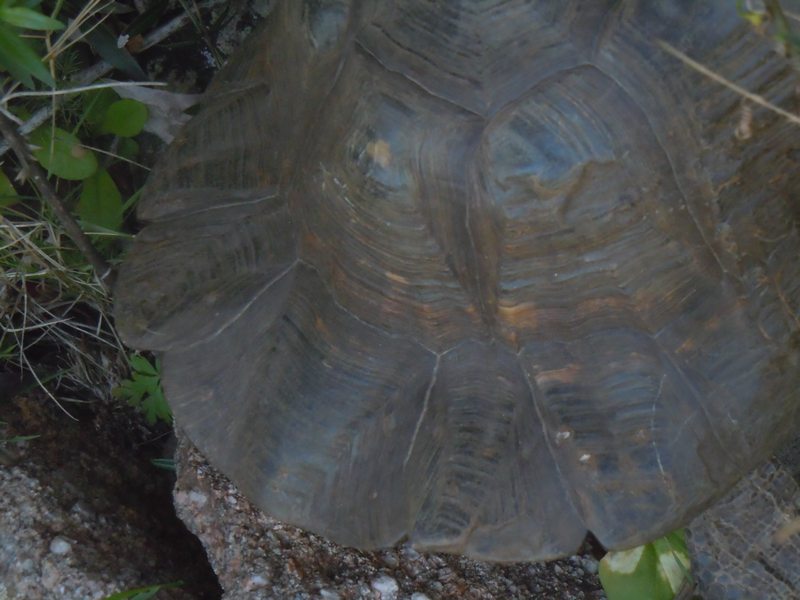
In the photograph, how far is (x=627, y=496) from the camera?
5.04ft

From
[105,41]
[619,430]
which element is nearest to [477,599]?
[619,430]

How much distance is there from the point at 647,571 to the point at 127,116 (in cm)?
133

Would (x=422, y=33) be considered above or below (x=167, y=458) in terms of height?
above

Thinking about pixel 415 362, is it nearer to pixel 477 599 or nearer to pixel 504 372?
pixel 504 372

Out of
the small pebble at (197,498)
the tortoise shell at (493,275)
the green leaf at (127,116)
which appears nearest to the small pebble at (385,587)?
the tortoise shell at (493,275)

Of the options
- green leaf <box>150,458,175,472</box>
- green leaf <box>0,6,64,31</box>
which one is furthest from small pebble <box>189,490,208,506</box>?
green leaf <box>0,6,64,31</box>

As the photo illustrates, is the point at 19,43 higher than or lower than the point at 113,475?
higher

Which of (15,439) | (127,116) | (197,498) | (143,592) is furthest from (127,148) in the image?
(143,592)

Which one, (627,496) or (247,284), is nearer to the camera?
Result: (627,496)

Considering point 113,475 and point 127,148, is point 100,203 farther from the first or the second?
point 113,475

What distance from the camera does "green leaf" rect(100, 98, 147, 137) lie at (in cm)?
200

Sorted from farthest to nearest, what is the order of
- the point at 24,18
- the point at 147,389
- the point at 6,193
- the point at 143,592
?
the point at 147,389
the point at 6,193
the point at 143,592
the point at 24,18

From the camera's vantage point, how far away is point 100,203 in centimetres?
204

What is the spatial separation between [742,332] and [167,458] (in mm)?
1239
